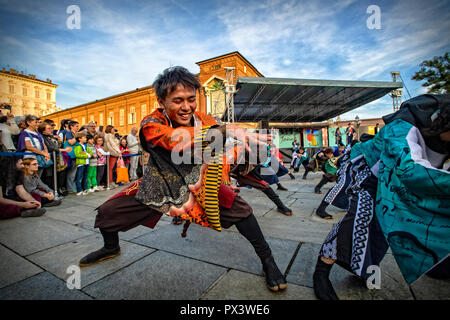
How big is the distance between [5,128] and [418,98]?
737 cm

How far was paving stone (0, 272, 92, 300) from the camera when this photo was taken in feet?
4.48

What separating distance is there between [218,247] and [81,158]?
5.43 meters

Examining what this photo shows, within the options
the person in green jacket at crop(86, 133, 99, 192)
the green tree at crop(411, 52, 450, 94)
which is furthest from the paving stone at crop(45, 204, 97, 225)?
the green tree at crop(411, 52, 450, 94)

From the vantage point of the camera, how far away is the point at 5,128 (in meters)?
4.79

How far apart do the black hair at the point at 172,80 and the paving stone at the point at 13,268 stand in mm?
1815

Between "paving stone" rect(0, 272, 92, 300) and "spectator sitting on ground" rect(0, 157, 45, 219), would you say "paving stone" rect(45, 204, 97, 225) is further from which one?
"paving stone" rect(0, 272, 92, 300)

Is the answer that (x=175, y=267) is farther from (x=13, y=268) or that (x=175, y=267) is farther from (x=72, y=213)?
(x=72, y=213)

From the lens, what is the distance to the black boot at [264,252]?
1.42 m

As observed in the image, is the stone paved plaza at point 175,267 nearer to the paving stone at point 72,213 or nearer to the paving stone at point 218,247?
the paving stone at point 218,247

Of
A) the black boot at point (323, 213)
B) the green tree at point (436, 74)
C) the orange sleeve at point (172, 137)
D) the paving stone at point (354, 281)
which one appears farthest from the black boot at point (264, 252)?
the green tree at point (436, 74)

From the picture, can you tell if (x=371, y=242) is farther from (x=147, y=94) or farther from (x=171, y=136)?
(x=147, y=94)

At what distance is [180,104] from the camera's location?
1.57 meters

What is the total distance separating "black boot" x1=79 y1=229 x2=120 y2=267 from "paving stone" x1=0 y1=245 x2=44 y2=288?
13.3 inches
